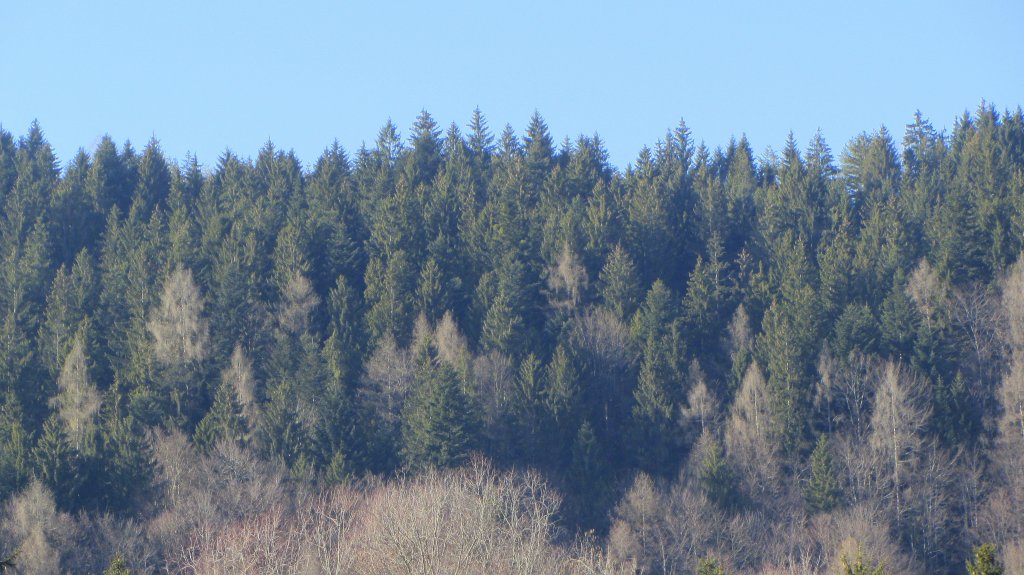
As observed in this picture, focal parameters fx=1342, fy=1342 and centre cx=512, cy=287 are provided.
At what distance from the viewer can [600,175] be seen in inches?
3438

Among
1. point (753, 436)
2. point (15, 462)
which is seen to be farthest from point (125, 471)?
point (753, 436)


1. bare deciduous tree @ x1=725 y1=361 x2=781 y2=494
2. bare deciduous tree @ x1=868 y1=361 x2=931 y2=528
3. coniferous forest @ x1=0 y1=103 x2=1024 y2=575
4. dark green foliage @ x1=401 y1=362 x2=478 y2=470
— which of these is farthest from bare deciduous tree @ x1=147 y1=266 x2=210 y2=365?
bare deciduous tree @ x1=868 y1=361 x2=931 y2=528

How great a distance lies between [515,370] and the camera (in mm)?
62656

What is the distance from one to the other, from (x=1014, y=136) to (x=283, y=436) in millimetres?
53234

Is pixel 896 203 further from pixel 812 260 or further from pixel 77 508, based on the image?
pixel 77 508

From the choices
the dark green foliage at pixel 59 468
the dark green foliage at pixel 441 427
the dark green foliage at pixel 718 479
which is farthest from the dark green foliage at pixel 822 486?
the dark green foliage at pixel 59 468

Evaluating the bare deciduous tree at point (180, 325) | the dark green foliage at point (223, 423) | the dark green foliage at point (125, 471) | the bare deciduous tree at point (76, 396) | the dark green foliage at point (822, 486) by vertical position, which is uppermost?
the bare deciduous tree at point (180, 325)

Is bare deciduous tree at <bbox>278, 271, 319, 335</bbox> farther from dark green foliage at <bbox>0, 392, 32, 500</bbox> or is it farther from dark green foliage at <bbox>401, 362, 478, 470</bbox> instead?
dark green foliage at <bbox>0, 392, 32, 500</bbox>

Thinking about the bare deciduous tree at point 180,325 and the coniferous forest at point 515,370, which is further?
the bare deciduous tree at point 180,325

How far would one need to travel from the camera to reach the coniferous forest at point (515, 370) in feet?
160

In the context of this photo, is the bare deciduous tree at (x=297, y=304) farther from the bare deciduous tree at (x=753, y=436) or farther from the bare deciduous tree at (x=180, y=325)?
the bare deciduous tree at (x=753, y=436)

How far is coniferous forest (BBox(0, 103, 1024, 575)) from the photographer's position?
48.7 meters

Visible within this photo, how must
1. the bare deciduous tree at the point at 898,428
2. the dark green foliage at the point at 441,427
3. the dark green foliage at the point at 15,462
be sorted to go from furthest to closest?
the bare deciduous tree at the point at 898,428, the dark green foliage at the point at 441,427, the dark green foliage at the point at 15,462

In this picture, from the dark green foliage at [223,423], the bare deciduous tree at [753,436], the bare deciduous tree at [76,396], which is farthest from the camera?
the bare deciduous tree at [76,396]
